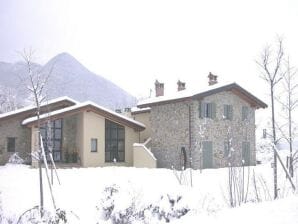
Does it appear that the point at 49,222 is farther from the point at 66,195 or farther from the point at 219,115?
the point at 219,115

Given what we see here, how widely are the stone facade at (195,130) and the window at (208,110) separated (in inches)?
8.4

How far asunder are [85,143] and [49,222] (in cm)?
1713

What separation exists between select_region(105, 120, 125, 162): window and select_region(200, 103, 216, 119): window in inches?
231

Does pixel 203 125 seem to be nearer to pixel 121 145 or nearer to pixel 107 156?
pixel 121 145

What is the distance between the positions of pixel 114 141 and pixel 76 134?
2.58m

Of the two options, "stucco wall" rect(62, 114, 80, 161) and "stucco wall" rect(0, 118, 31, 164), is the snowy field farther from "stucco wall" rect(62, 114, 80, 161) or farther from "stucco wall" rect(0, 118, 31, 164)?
"stucco wall" rect(62, 114, 80, 161)

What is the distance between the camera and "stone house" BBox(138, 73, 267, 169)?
24625 mm

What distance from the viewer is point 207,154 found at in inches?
985

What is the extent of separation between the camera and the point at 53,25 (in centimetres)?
2305

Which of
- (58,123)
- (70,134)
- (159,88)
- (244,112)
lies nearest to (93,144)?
(70,134)

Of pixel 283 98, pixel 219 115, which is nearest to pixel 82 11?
pixel 219 115

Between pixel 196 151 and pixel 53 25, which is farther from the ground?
pixel 53 25

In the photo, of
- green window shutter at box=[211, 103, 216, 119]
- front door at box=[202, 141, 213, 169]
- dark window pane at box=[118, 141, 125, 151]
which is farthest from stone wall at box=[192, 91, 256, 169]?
dark window pane at box=[118, 141, 125, 151]

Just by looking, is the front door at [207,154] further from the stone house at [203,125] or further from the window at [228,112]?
the window at [228,112]
